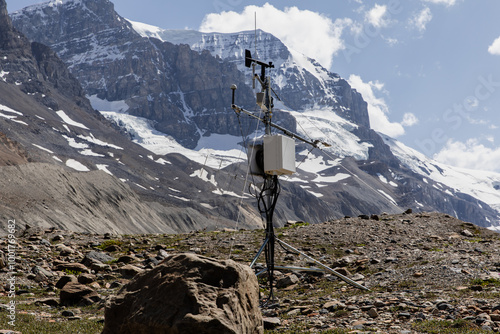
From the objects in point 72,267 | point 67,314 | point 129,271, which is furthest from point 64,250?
point 67,314

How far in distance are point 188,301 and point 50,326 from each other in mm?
4803

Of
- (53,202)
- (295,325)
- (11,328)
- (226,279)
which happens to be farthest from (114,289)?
(53,202)

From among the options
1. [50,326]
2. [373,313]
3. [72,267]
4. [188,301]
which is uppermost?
[188,301]

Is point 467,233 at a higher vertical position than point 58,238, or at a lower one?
higher

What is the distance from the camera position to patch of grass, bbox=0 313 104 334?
429 inches

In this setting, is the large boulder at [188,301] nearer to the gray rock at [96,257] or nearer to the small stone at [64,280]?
the small stone at [64,280]

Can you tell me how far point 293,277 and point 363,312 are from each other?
245 inches

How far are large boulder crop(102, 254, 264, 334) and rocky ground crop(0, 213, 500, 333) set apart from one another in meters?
2.28

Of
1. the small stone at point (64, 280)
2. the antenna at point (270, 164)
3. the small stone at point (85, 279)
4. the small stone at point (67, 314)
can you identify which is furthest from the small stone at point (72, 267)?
the antenna at point (270, 164)

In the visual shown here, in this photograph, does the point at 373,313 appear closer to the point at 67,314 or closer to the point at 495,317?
the point at 495,317

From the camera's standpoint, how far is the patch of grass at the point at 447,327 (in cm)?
986

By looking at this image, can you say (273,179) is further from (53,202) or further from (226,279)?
(53,202)

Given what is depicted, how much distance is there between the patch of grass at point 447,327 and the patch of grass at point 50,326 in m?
7.04

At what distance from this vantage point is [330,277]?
697 inches
